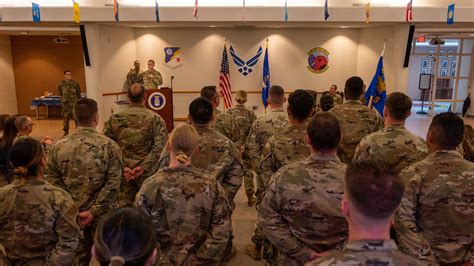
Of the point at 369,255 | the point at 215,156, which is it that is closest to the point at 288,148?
the point at 215,156

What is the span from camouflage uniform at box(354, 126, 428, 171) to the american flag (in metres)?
6.90

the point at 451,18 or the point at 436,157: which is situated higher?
the point at 451,18

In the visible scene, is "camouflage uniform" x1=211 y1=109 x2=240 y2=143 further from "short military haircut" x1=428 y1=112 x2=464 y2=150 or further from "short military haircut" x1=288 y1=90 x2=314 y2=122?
"short military haircut" x1=428 y1=112 x2=464 y2=150

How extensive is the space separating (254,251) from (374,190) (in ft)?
8.41

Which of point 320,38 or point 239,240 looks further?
point 320,38

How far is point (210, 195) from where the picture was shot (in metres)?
1.92

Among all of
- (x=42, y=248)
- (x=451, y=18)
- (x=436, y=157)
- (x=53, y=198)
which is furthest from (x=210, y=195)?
(x=451, y=18)

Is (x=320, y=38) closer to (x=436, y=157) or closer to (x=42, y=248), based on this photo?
(x=436, y=157)

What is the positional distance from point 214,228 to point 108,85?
773 centimetres

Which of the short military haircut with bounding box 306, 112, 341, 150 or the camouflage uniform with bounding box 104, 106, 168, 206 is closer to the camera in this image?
the short military haircut with bounding box 306, 112, 341, 150

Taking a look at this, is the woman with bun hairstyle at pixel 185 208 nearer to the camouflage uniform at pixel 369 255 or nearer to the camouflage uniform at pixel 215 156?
the camouflage uniform at pixel 215 156

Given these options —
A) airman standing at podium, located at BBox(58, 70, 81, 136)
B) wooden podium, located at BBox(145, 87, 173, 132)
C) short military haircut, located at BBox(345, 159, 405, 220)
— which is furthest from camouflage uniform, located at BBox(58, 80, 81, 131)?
short military haircut, located at BBox(345, 159, 405, 220)

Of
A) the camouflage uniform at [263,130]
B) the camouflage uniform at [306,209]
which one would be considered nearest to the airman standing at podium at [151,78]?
the camouflage uniform at [263,130]

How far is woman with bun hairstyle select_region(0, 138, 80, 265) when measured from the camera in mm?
1943
